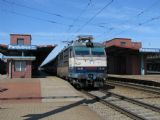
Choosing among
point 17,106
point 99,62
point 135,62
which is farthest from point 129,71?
point 17,106

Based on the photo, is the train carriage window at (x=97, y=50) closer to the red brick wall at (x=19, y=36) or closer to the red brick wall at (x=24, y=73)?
the red brick wall at (x=24, y=73)

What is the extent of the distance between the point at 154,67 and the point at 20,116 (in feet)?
246

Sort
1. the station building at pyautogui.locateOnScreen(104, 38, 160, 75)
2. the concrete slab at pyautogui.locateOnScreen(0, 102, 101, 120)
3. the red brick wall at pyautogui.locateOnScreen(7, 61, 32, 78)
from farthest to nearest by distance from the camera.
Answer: the station building at pyautogui.locateOnScreen(104, 38, 160, 75) → the red brick wall at pyautogui.locateOnScreen(7, 61, 32, 78) → the concrete slab at pyautogui.locateOnScreen(0, 102, 101, 120)

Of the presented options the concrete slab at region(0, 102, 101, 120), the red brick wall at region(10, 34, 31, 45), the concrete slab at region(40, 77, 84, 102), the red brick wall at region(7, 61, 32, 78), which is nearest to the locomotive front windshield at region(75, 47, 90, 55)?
the concrete slab at region(40, 77, 84, 102)

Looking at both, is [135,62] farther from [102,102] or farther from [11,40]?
[102,102]

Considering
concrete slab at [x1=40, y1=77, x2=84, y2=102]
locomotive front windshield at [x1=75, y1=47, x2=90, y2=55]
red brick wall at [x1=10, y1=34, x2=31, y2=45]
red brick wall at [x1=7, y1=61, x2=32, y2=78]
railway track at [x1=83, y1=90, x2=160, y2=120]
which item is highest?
red brick wall at [x1=10, y1=34, x2=31, y2=45]

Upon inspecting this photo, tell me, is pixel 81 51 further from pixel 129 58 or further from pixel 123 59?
pixel 123 59

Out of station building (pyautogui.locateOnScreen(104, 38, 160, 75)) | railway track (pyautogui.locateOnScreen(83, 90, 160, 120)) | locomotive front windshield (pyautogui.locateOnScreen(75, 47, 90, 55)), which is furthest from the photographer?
station building (pyautogui.locateOnScreen(104, 38, 160, 75))

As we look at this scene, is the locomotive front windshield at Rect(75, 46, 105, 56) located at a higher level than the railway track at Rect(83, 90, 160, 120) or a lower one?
higher

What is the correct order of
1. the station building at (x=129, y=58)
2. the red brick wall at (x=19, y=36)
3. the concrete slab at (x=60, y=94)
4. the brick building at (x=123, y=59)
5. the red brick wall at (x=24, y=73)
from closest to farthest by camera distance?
1. the concrete slab at (x=60, y=94)
2. the red brick wall at (x=24, y=73)
3. the station building at (x=129, y=58)
4. the brick building at (x=123, y=59)
5. the red brick wall at (x=19, y=36)

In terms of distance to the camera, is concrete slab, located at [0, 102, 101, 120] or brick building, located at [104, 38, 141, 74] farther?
brick building, located at [104, 38, 141, 74]

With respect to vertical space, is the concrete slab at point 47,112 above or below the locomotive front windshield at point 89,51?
below

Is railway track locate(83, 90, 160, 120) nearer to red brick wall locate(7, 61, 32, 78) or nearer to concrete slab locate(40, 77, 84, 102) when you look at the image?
concrete slab locate(40, 77, 84, 102)

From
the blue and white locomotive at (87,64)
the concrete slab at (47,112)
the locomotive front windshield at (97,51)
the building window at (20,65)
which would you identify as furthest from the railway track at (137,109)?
the building window at (20,65)
